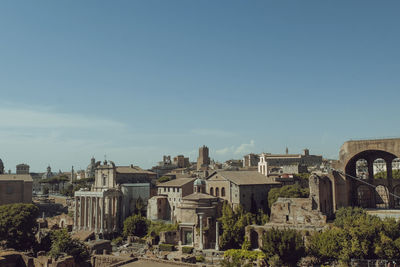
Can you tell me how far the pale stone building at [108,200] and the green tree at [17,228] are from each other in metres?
13.3

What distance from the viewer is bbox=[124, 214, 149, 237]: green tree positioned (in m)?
62.5

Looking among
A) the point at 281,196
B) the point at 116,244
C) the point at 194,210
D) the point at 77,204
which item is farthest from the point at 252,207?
the point at 77,204

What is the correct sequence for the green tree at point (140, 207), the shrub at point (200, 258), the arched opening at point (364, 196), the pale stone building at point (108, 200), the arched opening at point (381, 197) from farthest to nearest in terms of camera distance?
the green tree at point (140, 207) → the pale stone building at point (108, 200) → the arched opening at point (381, 197) → the arched opening at point (364, 196) → the shrub at point (200, 258)

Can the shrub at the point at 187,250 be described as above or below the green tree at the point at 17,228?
below

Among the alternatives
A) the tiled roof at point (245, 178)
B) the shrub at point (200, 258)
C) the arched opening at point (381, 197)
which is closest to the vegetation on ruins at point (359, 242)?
the shrub at point (200, 258)

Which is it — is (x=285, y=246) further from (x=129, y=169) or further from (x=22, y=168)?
(x=22, y=168)

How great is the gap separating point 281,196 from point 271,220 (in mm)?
6042

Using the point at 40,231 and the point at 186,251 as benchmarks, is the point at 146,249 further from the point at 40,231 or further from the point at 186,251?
the point at 40,231

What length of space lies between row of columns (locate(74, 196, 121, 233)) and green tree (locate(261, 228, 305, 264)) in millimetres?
35306

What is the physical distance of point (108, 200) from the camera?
68.0 metres

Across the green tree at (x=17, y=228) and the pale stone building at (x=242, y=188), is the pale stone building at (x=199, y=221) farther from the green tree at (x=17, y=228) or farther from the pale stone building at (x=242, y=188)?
the green tree at (x=17, y=228)

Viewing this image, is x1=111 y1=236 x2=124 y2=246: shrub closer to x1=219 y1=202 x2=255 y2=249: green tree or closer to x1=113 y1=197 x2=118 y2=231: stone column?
x1=113 y1=197 x2=118 y2=231: stone column

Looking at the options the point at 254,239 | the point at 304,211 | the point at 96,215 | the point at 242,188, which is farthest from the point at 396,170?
the point at 96,215

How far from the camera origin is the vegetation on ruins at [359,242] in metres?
37.1
